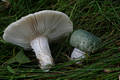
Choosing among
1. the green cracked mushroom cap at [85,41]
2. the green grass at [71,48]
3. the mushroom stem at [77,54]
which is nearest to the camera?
the green grass at [71,48]

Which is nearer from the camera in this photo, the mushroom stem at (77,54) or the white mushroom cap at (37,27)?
the white mushroom cap at (37,27)

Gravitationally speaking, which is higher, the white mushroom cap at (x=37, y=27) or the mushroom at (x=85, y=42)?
the white mushroom cap at (x=37, y=27)

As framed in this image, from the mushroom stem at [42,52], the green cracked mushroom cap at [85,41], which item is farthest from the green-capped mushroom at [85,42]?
the mushroom stem at [42,52]

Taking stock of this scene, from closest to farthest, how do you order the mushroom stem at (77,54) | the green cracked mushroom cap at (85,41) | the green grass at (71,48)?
the green grass at (71,48) → the green cracked mushroom cap at (85,41) → the mushroom stem at (77,54)

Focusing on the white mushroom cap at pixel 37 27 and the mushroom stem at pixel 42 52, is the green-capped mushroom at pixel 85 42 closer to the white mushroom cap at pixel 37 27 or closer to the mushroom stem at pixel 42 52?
the white mushroom cap at pixel 37 27

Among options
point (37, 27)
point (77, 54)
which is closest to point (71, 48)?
point (77, 54)

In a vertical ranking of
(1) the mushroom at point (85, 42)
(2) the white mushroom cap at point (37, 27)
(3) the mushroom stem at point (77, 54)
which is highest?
(2) the white mushroom cap at point (37, 27)

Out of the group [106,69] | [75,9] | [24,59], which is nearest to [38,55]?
[24,59]

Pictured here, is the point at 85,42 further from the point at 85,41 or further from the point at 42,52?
the point at 42,52
